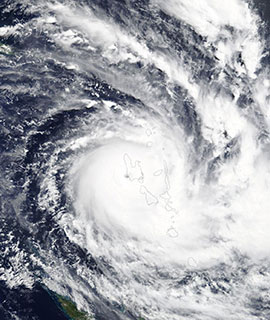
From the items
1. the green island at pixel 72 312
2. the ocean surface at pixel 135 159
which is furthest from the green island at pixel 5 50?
the green island at pixel 72 312

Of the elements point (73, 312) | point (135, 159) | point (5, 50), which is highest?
point (5, 50)

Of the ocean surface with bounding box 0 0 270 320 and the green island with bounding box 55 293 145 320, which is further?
the green island with bounding box 55 293 145 320

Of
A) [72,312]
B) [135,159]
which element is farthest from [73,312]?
[135,159]

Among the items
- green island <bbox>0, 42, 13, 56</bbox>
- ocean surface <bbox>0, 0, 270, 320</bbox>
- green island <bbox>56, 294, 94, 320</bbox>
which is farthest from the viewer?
green island <bbox>0, 42, 13, 56</bbox>

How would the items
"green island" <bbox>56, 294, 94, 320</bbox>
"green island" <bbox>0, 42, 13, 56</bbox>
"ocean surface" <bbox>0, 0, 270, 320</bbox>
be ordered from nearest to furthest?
1. "ocean surface" <bbox>0, 0, 270, 320</bbox>
2. "green island" <bbox>56, 294, 94, 320</bbox>
3. "green island" <bbox>0, 42, 13, 56</bbox>

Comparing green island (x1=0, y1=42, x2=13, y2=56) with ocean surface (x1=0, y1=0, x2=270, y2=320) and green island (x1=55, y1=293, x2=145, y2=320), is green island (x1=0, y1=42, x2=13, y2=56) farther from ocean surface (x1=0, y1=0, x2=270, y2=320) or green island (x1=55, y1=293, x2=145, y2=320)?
green island (x1=55, y1=293, x2=145, y2=320)

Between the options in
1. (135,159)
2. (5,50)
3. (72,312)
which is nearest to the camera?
(72,312)

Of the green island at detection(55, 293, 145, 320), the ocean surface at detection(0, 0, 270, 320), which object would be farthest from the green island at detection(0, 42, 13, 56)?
the green island at detection(55, 293, 145, 320)

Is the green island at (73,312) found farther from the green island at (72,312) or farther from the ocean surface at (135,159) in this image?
the ocean surface at (135,159)

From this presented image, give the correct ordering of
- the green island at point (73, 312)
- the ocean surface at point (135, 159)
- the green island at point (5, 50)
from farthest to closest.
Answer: the green island at point (5, 50) → the green island at point (73, 312) → the ocean surface at point (135, 159)

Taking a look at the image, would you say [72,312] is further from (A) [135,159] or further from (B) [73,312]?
(A) [135,159]

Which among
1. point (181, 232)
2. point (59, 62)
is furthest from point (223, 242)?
point (59, 62)
